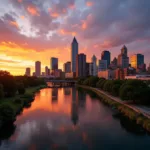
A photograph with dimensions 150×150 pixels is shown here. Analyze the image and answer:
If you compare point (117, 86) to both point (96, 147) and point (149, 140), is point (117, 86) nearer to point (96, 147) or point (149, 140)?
point (149, 140)

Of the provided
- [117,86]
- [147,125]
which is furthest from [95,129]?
[117,86]

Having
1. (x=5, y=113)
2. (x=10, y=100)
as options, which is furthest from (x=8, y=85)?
(x=5, y=113)

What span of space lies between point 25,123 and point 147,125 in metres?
23.1

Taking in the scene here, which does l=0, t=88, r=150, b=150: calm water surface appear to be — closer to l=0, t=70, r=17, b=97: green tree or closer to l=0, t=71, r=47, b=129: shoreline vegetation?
l=0, t=71, r=47, b=129: shoreline vegetation

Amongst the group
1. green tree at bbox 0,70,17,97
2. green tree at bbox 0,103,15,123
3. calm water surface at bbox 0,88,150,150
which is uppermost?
green tree at bbox 0,70,17,97

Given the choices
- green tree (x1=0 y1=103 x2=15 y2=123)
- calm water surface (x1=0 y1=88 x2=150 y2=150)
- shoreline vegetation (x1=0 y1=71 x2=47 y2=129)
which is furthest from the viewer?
shoreline vegetation (x1=0 y1=71 x2=47 y2=129)

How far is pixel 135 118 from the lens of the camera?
34688mm

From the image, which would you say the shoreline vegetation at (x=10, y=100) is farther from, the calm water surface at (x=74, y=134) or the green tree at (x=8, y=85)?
the calm water surface at (x=74, y=134)

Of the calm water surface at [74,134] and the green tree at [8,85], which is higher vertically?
the green tree at [8,85]

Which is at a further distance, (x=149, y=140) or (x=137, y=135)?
(x=137, y=135)

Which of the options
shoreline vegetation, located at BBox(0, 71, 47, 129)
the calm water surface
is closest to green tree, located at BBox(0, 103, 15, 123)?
shoreline vegetation, located at BBox(0, 71, 47, 129)

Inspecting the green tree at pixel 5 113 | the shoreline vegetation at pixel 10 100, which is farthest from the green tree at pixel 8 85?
the green tree at pixel 5 113

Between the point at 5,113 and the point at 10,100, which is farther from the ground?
the point at 10,100

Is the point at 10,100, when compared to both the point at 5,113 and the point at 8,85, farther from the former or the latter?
the point at 5,113
